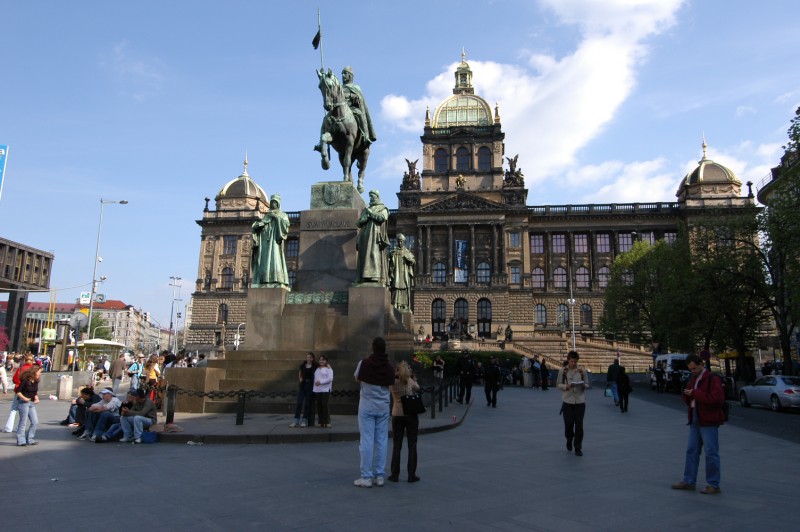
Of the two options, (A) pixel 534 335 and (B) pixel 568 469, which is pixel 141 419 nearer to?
(B) pixel 568 469

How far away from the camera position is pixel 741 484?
7.76 m

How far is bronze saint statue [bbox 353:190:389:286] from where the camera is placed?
1373 cm

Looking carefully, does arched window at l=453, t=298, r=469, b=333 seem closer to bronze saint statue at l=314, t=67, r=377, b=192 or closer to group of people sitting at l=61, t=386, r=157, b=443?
bronze saint statue at l=314, t=67, r=377, b=192

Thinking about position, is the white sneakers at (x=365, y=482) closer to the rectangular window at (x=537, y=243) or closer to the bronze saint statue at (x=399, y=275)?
the bronze saint statue at (x=399, y=275)

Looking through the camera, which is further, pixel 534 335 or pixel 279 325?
pixel 534 335

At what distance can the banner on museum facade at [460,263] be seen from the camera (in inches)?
2844

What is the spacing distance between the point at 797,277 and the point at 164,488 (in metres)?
25.1

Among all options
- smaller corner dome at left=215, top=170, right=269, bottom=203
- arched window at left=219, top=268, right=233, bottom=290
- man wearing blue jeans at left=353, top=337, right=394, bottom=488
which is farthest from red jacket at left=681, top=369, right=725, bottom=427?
smaller corner dome at left=215, top=170, right=269, bottom=203

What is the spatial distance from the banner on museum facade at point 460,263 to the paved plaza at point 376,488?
197ft

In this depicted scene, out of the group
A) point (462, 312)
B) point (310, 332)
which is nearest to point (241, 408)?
point (310, 332)

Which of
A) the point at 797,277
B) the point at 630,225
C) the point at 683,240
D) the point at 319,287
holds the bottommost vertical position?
the point at 319,287

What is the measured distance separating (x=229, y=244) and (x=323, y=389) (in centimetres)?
7423

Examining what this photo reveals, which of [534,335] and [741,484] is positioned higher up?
[534,335]

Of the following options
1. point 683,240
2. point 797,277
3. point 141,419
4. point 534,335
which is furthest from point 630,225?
point 141,419
